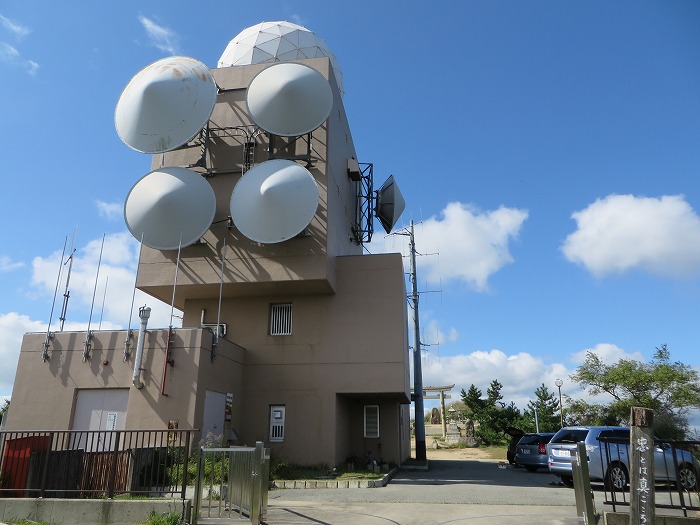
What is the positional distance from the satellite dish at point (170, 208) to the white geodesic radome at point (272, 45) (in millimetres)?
8073

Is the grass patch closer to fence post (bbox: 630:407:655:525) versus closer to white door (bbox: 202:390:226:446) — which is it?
fence post (bbox: 630:407:655:525)

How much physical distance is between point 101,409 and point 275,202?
868cm

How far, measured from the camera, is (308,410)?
19.7 m

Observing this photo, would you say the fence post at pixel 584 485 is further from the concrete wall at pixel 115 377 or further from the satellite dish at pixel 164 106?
the satellite dish at pixel 164 106

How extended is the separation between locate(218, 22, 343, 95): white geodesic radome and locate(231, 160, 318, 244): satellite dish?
800 centimetres

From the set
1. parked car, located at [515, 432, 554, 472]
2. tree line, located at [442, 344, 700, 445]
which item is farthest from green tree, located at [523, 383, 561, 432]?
parked car, located at [515, 432, 554, 472]

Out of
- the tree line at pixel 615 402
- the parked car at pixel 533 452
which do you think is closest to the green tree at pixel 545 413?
the tree line at pixel 615 402

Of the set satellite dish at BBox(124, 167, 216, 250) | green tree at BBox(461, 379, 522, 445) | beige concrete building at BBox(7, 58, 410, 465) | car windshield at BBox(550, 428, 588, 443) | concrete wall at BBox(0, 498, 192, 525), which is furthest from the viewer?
green tree at BBox(461, 379, 522, 445)

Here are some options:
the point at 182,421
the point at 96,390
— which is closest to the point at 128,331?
the point at 96,390

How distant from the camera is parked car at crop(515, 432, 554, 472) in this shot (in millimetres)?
20656

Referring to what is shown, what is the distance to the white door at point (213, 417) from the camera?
1659 cm

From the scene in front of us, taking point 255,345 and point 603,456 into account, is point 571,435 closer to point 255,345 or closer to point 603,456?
point 603,456

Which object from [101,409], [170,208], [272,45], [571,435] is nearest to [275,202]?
[170,208]

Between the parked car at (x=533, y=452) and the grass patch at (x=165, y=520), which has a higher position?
the parked car at (x=533, y=452)
